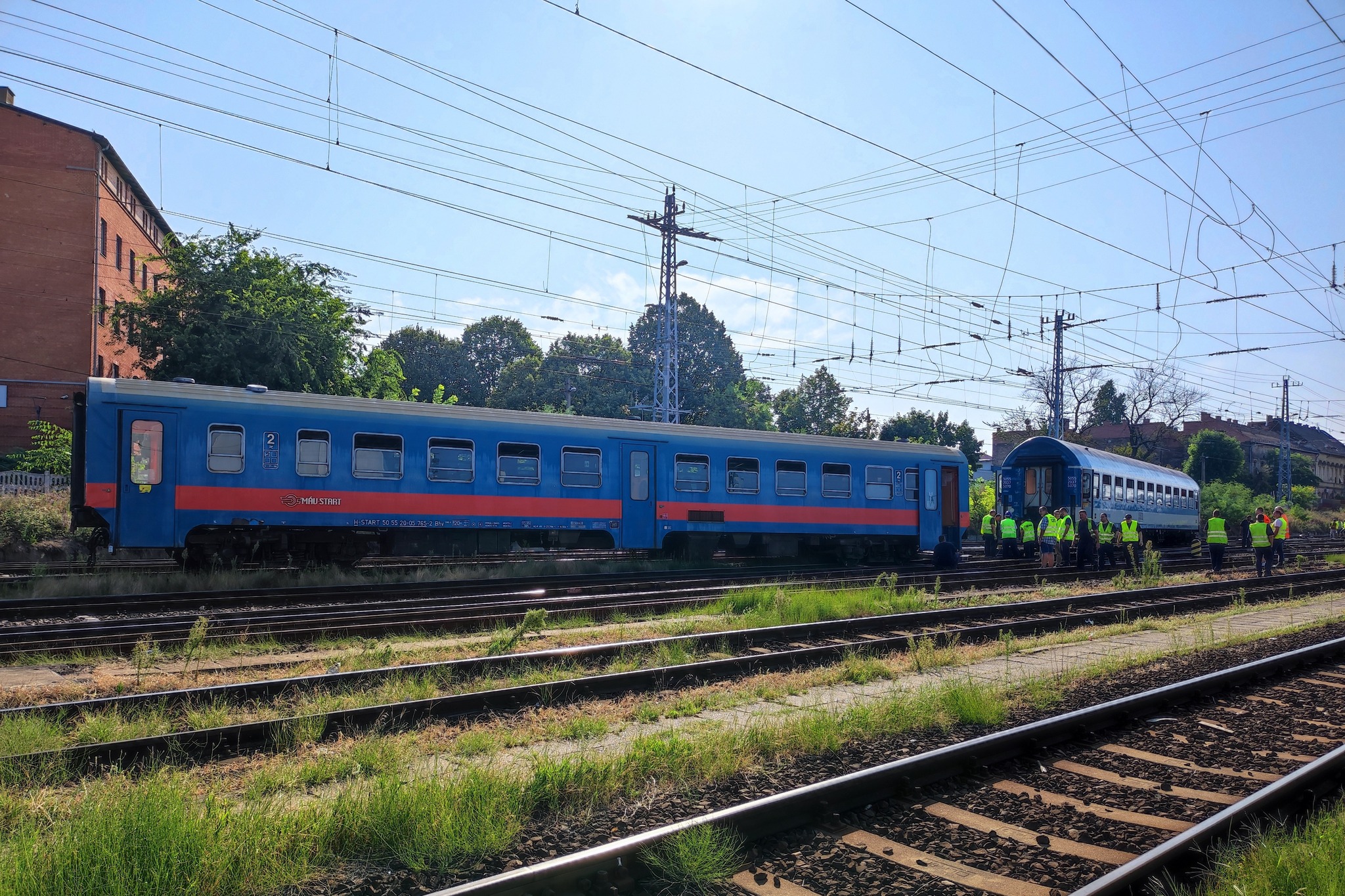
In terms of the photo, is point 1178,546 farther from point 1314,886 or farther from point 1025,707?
point 1314,886

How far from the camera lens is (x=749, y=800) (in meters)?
4.94

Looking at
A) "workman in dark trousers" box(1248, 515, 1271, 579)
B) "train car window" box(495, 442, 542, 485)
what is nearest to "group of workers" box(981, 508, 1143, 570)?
"workman in dark trousers" box(1248, 515, 1271, 579)

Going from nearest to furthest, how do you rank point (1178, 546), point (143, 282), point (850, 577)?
point (850, 577), point (1178, 546), point (143, 282)

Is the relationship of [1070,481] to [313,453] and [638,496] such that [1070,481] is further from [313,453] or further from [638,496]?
[313,453]

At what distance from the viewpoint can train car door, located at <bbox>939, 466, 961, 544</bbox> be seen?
78.5 ft

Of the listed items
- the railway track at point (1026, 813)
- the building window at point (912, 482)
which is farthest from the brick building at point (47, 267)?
the railway track at point (1026, 813)

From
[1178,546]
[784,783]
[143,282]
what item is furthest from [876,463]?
[143,282]

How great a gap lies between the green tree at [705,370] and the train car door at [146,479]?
42371 millimetres

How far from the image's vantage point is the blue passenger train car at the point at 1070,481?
27547mm

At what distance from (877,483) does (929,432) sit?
136 feet

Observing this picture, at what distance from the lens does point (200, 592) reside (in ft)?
44.9

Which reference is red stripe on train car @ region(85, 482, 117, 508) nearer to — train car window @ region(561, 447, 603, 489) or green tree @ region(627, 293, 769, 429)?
train car window @ region(561, 447, 603, 489)

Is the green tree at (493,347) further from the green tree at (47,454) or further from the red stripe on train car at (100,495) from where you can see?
the red stripe on train car at (100,495)

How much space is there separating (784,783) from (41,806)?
4.01 metres
